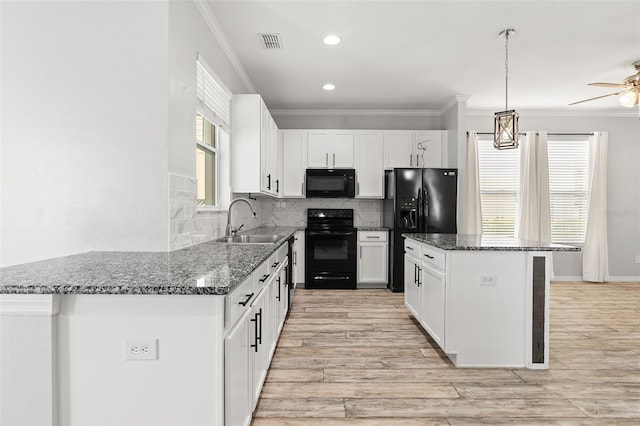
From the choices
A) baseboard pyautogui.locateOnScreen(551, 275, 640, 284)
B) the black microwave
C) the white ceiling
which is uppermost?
the white ceiling

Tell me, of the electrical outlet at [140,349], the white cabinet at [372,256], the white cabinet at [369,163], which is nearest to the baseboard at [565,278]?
the white cabinet at [372,256]

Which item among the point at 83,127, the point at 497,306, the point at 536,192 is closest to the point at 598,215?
the point at 536,192

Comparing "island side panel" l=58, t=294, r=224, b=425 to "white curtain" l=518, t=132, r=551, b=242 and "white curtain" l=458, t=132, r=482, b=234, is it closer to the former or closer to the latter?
"white curtain" l=458, t=132, r=482, b=234

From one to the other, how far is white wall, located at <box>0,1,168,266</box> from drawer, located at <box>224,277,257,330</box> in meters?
0.75

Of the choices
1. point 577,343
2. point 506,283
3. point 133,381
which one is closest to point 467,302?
point 506,283

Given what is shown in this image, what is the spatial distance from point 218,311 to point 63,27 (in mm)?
2001

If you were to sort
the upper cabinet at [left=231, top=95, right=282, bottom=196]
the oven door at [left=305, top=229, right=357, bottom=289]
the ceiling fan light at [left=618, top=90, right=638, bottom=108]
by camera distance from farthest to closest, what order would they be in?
the oven door at [left=305, top=229, right=357, bottom=289] < the ceiling fan light at [left=618, top=90, right=638, bottom=108] < the upper cabinet at [left=231, top=95, right=282, bottom=196]

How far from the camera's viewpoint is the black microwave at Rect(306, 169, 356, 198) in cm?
549

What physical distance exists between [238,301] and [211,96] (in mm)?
2138

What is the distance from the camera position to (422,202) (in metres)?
5.12

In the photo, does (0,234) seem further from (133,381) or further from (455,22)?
(455,22)

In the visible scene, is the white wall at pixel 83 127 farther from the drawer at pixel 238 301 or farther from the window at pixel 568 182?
the window at pixel 568 182

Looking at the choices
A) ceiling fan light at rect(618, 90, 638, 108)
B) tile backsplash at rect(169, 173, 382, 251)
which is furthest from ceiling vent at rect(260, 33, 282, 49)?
ceiling fan light at rect(618, 90, 638, 108)

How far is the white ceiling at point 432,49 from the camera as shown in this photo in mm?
2918
